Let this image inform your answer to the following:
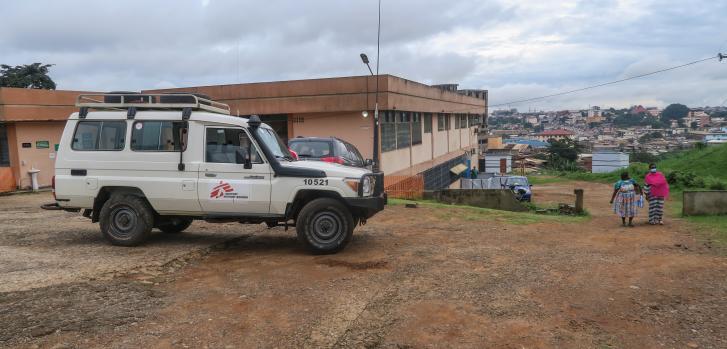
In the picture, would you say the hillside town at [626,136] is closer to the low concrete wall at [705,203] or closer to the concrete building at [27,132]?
the low concrete wall at [705,203]

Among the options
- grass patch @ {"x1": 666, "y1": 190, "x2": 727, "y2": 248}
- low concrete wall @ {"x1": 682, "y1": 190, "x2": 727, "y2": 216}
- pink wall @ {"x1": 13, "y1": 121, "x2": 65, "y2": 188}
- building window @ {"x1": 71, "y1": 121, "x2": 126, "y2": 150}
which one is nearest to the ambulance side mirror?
building window @ {"x1": 71, "y1": 121, "x2": 126, "y2": 150}

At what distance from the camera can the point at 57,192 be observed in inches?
336

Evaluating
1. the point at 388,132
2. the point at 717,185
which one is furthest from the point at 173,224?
the point at 717,185

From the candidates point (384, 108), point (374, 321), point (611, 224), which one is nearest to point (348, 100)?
point (384, 108)

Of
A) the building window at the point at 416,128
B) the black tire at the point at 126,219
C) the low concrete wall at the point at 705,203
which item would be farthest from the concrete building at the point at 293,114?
the black tire at the point at 126,219

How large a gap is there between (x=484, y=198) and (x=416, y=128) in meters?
8.32

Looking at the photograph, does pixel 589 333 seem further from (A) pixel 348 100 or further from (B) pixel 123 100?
(A) pixel 348 100

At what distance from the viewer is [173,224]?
938cm

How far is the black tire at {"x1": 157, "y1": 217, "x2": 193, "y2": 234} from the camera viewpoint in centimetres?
885

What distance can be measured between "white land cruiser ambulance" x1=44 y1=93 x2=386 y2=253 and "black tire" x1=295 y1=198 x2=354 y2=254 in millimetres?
16

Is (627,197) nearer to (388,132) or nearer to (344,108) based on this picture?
(388,132)

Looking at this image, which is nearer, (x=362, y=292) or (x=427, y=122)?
(x=362, y=292)

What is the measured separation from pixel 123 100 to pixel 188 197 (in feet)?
6.55

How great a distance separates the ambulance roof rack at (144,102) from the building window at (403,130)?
1503 cm
